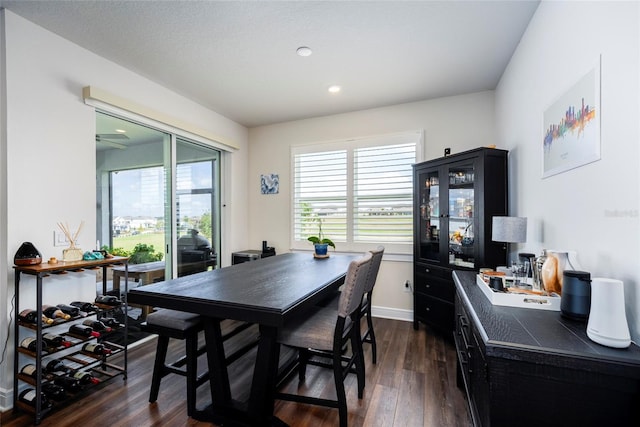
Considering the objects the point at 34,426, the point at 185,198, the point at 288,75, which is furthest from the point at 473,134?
the point at 34,426

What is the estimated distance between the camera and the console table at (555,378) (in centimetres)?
90

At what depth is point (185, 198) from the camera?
3.53 m

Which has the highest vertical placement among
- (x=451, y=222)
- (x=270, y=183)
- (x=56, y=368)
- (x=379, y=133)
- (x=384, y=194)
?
(x=379, y=133)

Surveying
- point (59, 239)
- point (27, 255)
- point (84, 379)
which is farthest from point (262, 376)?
point (59, 239)

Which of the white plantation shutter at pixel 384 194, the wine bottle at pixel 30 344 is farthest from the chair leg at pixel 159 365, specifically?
the white plantation shutter at pixel 384 194

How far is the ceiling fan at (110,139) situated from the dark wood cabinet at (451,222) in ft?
9.96

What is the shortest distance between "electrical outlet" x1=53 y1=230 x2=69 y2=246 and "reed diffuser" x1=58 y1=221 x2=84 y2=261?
0.03m

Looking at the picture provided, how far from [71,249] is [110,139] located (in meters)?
1.09

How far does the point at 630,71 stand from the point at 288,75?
8.08 feet

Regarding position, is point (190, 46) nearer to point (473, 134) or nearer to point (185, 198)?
point (185, 198)

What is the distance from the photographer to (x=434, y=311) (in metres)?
2.95

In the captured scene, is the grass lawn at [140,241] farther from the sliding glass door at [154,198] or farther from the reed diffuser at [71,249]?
the reed diffuser at [71,249]

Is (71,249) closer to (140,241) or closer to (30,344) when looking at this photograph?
(30,344)

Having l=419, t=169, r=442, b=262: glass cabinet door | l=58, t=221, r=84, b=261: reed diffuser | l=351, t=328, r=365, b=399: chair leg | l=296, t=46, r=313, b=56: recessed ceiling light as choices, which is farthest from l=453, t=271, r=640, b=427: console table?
l=58, t=221, r=84, b=261: reed diffuser
